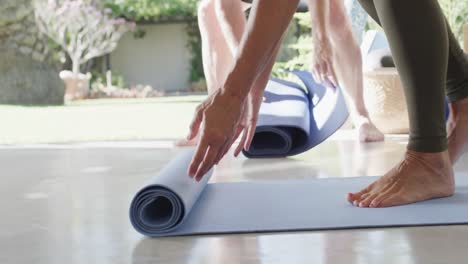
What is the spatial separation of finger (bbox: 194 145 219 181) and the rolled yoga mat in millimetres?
185

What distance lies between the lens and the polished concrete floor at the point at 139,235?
143cm

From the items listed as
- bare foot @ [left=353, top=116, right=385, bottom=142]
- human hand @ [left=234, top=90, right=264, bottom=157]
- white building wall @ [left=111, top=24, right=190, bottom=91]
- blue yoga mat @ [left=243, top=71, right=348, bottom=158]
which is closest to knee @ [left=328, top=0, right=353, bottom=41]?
blue yoga mat @ [left=243, top=71, right=348, bottom=158]

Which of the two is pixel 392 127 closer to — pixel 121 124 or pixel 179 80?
pixel 121 124

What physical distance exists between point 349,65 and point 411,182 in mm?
2004

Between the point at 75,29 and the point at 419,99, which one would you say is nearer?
the point at 419,99

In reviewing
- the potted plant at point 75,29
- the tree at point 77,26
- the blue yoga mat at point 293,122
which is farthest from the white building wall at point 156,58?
the blue yoga mat at point 293,122

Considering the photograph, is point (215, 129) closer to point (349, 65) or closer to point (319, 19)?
point (319, 19)

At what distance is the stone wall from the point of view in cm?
1152

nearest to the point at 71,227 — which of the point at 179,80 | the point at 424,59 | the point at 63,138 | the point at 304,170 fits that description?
the point at 424,59

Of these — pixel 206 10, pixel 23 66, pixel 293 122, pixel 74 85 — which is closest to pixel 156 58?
pixel 74 85

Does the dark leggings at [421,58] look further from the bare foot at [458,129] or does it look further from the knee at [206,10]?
the knee at [206,10]

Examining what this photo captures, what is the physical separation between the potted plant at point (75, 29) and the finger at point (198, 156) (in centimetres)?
1218

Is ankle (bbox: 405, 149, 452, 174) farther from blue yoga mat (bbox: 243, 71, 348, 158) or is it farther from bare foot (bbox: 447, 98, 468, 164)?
blue yoga mat (bbox: 243, 71, 348, 158)

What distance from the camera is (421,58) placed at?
71.3 inches
